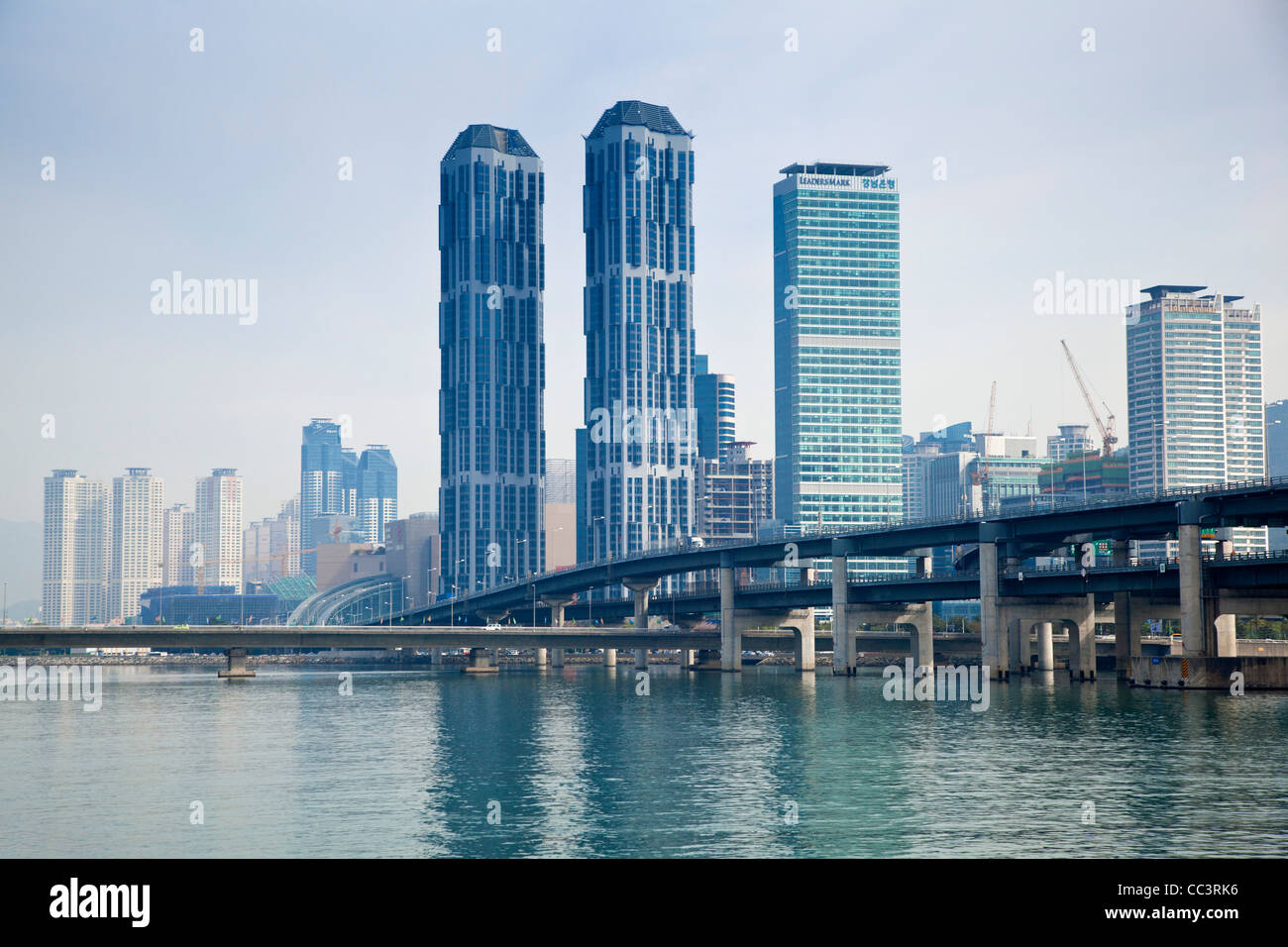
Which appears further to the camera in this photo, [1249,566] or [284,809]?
[1249,566]

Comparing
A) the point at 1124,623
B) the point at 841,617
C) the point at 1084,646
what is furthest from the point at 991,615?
the point at 841,617

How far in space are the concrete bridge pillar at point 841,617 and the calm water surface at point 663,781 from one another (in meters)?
66.8

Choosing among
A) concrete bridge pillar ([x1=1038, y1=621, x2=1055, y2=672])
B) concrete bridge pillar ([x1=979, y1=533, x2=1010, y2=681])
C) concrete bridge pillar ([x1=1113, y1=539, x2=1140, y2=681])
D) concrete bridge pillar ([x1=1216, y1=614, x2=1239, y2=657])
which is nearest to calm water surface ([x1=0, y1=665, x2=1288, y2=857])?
concrete bridge pillar ([x1=1216, y1=614, x2=1239, y2=657])

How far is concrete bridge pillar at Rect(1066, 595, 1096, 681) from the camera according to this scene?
167000 millimetres

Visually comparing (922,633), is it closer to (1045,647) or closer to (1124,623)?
(1045,647)

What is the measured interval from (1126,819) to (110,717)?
92359mm

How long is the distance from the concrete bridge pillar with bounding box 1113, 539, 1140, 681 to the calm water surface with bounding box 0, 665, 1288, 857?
52595 mm

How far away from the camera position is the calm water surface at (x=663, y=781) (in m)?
47.8

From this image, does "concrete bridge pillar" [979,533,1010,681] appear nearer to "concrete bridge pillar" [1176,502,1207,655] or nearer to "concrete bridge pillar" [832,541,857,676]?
"concrete bridge pillar" [832,541,857,676]

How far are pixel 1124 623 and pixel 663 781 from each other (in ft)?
422

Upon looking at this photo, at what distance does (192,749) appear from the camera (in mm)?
82875

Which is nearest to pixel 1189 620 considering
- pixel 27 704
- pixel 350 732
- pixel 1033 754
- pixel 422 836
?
pixel 1033 754

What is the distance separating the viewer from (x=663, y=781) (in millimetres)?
65750
